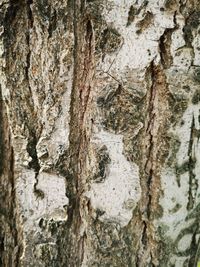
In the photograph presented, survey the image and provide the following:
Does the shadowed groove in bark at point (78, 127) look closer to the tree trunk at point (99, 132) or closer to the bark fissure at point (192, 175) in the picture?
the tree trunk at point (99, 132)

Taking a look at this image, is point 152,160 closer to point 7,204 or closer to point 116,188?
point 116,188

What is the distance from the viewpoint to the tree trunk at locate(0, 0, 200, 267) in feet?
3.20

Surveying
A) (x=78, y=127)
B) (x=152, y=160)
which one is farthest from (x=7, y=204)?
(x=152, y=160)

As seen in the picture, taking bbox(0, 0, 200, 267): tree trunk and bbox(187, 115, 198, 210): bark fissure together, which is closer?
bbox(0, 0, 200, 267): tree trunk

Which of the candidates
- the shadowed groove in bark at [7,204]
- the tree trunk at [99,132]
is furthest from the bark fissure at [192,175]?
the shadowed groove in bark at [7,204]

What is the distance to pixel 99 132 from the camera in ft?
3.45

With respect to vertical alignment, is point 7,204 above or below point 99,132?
below

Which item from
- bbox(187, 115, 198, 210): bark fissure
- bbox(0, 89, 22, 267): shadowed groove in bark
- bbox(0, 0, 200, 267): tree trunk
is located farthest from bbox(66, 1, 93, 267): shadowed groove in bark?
bbox(187, 115, 198, 210): bark fissure

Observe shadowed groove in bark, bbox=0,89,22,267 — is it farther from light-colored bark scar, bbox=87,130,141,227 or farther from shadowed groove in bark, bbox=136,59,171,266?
shadowed groove in bark, bbox=136,59,171,266

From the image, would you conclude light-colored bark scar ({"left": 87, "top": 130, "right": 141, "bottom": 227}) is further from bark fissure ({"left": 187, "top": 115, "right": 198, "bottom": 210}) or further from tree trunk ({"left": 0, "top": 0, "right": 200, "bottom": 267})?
bark fissure ({"left": 187, "top": 115, "right": 198, "bottom": 210})

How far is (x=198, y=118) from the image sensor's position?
41.9 inches

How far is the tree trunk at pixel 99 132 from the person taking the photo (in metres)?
0.98

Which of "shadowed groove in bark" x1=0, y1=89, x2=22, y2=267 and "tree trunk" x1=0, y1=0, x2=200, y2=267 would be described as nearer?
"tree trunk" x1=0, y1=0, x2=200, y2=267

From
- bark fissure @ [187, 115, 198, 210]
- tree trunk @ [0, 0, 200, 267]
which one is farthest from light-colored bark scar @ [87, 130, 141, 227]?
bark fissure @ [187, 115, 198, 210]
